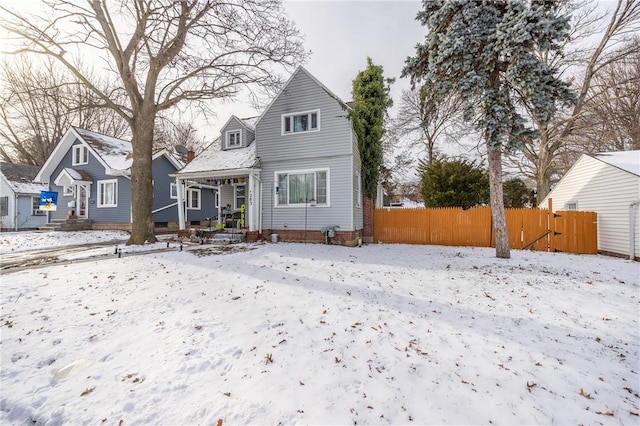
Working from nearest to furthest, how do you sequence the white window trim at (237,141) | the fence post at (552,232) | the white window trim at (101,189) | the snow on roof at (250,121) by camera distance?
the fence post at (552,232) → the white window trim at (237,141) → the snow on roof at (250,121) → the white window trim at (101,189)

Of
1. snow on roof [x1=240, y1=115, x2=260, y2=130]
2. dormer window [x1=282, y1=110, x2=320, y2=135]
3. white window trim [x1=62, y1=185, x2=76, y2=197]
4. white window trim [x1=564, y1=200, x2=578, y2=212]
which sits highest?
snow on roof [x1=240, y1=115, x2=260, y2=130]

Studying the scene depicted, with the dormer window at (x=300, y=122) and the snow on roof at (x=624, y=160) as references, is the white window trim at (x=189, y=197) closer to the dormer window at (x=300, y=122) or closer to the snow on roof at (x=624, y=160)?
the dormer window at (x=300, y=122)

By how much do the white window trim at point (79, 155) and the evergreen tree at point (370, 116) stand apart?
62.2ft

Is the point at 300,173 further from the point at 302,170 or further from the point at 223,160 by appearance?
the point at 223,160

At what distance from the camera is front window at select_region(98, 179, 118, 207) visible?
17.4m

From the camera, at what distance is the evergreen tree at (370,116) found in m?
13.1

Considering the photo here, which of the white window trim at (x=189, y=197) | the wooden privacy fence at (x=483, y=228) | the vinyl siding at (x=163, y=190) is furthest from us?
the white window trim at (x=189, y=197)

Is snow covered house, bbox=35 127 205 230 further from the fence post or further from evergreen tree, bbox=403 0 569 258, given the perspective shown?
the fence post

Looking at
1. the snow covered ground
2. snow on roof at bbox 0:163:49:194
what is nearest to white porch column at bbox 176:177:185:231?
the snow covered ground

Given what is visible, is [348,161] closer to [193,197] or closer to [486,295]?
[486,295]

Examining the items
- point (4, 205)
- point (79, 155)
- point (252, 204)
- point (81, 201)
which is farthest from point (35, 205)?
point (252, 204)

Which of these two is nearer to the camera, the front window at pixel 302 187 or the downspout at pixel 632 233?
the downspout at pixel 632 233

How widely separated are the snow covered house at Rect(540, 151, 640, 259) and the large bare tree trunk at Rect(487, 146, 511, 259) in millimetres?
4616

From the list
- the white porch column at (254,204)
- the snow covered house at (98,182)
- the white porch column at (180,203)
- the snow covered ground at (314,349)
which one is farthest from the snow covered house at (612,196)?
the snow covered house at (98,182)
